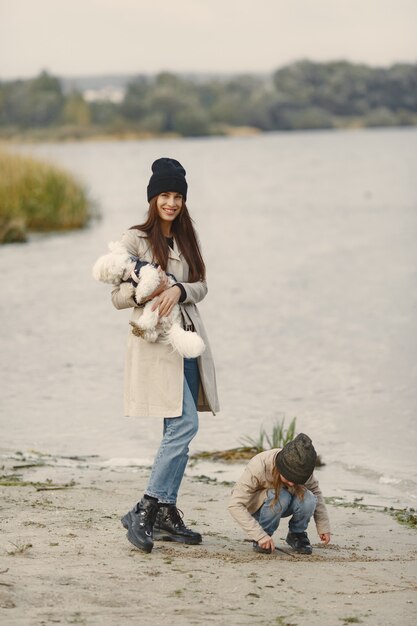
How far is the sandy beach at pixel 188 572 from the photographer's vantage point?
448cm

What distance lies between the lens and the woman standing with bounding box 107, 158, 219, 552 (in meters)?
5.29

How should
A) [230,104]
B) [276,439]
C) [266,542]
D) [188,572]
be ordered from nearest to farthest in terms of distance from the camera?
[188,572] → [266,542] → [276,439] → [230,104]

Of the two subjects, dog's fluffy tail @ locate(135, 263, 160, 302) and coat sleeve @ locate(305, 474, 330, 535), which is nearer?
→ dog's fluffy tail @ locate(135, 263, 160, 302)

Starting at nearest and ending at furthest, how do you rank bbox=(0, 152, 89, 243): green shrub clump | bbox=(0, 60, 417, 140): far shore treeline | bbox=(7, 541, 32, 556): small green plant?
1. bbox=(7, 541, 32, 556): small green plant
2. bbox=(0, 152, 89, 243): green shrub clump
3. bbox=(0, 60, 417, 140): far shore treeline

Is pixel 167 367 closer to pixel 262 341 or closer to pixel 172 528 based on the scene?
pixel 172 528

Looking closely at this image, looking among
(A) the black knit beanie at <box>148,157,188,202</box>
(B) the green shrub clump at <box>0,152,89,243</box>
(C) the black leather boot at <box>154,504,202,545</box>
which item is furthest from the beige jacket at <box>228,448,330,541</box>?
(B) the green shrub clump at <box>0,152,89,243</box>

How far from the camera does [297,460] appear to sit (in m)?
5.23

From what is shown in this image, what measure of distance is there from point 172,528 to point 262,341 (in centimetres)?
870

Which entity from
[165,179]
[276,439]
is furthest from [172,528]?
[276,439]

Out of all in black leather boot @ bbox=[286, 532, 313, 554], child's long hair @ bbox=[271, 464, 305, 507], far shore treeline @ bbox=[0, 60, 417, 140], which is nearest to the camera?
child's long hair @ bbox=[271, 464, 305, 507]

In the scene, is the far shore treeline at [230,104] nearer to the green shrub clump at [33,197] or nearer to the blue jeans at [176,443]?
the green shrub clump at [33,197]

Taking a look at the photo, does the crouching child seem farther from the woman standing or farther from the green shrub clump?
the green shrub clump

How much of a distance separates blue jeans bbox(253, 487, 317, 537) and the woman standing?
12.4 inches

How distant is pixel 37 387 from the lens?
Answer: 11.1 metres
